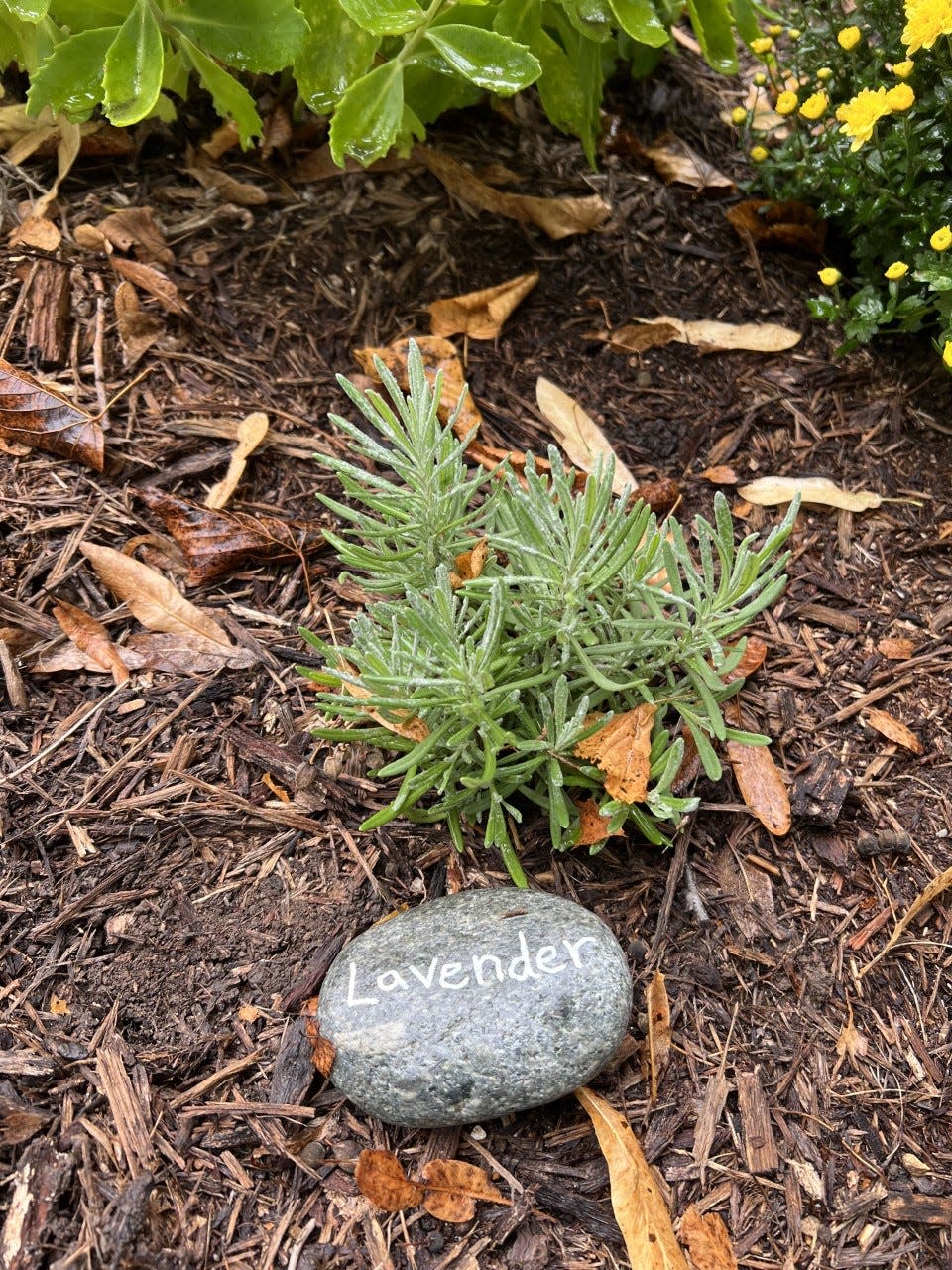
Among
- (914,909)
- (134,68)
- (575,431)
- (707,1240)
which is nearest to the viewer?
(707,1240)

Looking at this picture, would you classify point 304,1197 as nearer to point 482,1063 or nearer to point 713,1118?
point 482,1063

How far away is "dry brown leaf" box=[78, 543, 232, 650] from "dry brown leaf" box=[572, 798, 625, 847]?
0.88 m

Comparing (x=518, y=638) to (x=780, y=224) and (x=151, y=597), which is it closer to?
(x=151, y=597)

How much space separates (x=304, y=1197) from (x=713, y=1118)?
73cm

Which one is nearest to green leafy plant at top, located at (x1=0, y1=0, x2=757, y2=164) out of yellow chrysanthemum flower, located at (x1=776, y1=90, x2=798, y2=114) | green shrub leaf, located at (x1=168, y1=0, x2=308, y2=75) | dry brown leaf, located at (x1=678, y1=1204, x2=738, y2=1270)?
green shrub leaf, located at (x1=168, y1=0, x2=308, y2=75)

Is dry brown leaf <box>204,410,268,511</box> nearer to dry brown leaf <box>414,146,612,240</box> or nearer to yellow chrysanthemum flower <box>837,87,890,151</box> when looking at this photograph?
dry brown leaf <box>414,146,612,240</box>

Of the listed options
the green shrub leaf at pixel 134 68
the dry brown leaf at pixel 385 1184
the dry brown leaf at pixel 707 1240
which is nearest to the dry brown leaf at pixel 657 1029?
the dry brown leaf at pixel 707 1240

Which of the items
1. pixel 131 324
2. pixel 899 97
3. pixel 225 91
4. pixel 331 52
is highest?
pixel 899 97

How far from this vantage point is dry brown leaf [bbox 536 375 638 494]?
2768 millimetres

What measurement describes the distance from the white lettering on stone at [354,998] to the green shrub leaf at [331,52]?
213cm

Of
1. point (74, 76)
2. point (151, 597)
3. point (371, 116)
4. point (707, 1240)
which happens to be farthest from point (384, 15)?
point (707, 1240)

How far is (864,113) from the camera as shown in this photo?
2447 millimetres

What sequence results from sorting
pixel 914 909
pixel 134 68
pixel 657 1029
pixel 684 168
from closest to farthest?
pixel 657 1029 → pixel 914 909 → pixel 134 68 → pixel 684 168

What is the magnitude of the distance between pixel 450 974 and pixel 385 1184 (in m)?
0.35
